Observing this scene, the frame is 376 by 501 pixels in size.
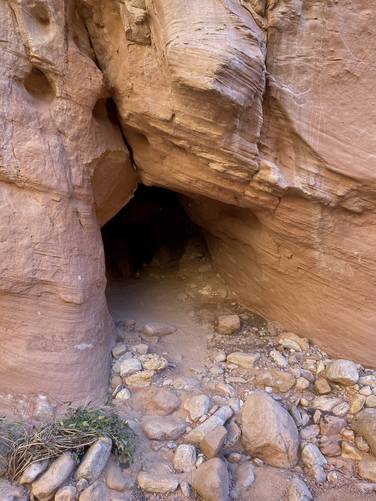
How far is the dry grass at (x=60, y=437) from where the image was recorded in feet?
6.07

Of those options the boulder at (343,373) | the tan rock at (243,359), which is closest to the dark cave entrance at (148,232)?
the tan rock at (243,359)

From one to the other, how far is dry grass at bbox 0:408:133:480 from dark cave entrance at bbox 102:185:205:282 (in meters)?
2.38

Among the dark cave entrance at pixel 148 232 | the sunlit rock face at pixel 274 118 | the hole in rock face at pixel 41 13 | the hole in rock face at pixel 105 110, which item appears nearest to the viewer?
the sunlit rock face at pixel 274 118

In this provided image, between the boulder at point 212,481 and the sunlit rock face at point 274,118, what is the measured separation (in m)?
1.36

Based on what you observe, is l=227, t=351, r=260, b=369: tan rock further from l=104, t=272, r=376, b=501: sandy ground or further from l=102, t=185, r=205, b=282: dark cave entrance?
l=102, t=185, r=205, b=282: dark cave entrance

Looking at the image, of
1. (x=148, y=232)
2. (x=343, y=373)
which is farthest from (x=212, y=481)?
(x=148, y=232)

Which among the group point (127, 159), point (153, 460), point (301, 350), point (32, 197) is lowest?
point (153, 460)

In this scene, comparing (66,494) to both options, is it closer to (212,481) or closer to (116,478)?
(116,478)

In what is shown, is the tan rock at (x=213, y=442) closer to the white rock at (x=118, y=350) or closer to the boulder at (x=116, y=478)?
the boulder at (x=116, y=478)

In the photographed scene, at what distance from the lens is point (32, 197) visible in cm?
227

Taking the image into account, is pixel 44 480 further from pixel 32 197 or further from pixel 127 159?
pixel 127 159

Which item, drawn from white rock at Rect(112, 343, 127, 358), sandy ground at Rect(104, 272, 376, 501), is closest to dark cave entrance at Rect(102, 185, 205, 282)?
sandy ground at Rect(104, 272, 376, 501)

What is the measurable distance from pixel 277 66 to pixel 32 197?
5.36ft

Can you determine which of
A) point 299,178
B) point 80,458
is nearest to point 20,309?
point 80,458
